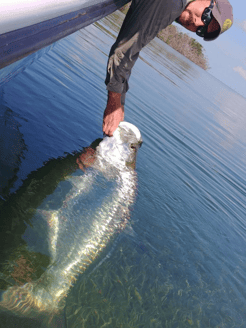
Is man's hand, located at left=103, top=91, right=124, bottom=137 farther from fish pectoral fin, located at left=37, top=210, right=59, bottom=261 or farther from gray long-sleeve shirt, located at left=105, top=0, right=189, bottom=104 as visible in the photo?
fish pectoral fin, located at left=37, top=210, right=59, bottom=261

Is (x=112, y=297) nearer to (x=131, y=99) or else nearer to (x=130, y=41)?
(x=130, y=41)

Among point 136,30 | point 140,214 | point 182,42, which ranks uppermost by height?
point 136,30

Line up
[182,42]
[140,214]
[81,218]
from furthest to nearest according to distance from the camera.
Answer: [182,42] → [140,214] → [81,218]

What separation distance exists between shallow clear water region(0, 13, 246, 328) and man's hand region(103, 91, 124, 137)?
3.39 feet

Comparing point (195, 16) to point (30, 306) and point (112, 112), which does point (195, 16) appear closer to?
point (112, 112)

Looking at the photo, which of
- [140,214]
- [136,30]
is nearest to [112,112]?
[136,30]

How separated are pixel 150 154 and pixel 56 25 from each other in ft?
17.1

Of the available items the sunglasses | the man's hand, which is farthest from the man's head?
the man's hand

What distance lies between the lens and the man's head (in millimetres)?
2743

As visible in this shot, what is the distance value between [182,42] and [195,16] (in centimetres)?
6859

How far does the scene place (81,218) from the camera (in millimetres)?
3926

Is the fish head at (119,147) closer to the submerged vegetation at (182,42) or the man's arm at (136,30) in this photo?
Answer: the man's arm at (136,30)

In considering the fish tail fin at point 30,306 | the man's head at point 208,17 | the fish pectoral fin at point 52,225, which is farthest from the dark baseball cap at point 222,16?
the fish tail fin at point 30,306

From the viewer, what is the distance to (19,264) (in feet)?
9.39
